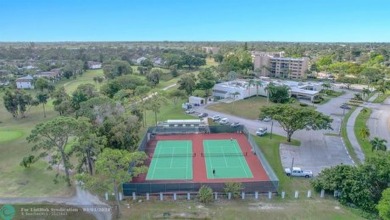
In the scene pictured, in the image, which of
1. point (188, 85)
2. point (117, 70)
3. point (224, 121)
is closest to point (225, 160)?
point (224, 121)

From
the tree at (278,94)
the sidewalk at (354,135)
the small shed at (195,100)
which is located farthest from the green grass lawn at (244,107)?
the sidewalk at (354,135)

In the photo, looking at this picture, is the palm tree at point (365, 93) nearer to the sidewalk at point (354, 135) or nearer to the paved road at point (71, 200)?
the sidewalk at point (354, 135)

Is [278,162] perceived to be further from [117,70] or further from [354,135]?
[117,70]

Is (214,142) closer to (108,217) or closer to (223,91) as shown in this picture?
A: (108,217)

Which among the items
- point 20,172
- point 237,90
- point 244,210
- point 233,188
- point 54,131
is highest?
point 54,131

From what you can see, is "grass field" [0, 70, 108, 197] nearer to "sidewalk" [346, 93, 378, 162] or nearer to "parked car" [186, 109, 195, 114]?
"parked car" [186, 109, 195, 114]

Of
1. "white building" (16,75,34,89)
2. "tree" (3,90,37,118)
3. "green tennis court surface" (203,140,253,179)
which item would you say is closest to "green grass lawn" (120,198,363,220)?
"green tennis court surface" (203,140,253,179)
